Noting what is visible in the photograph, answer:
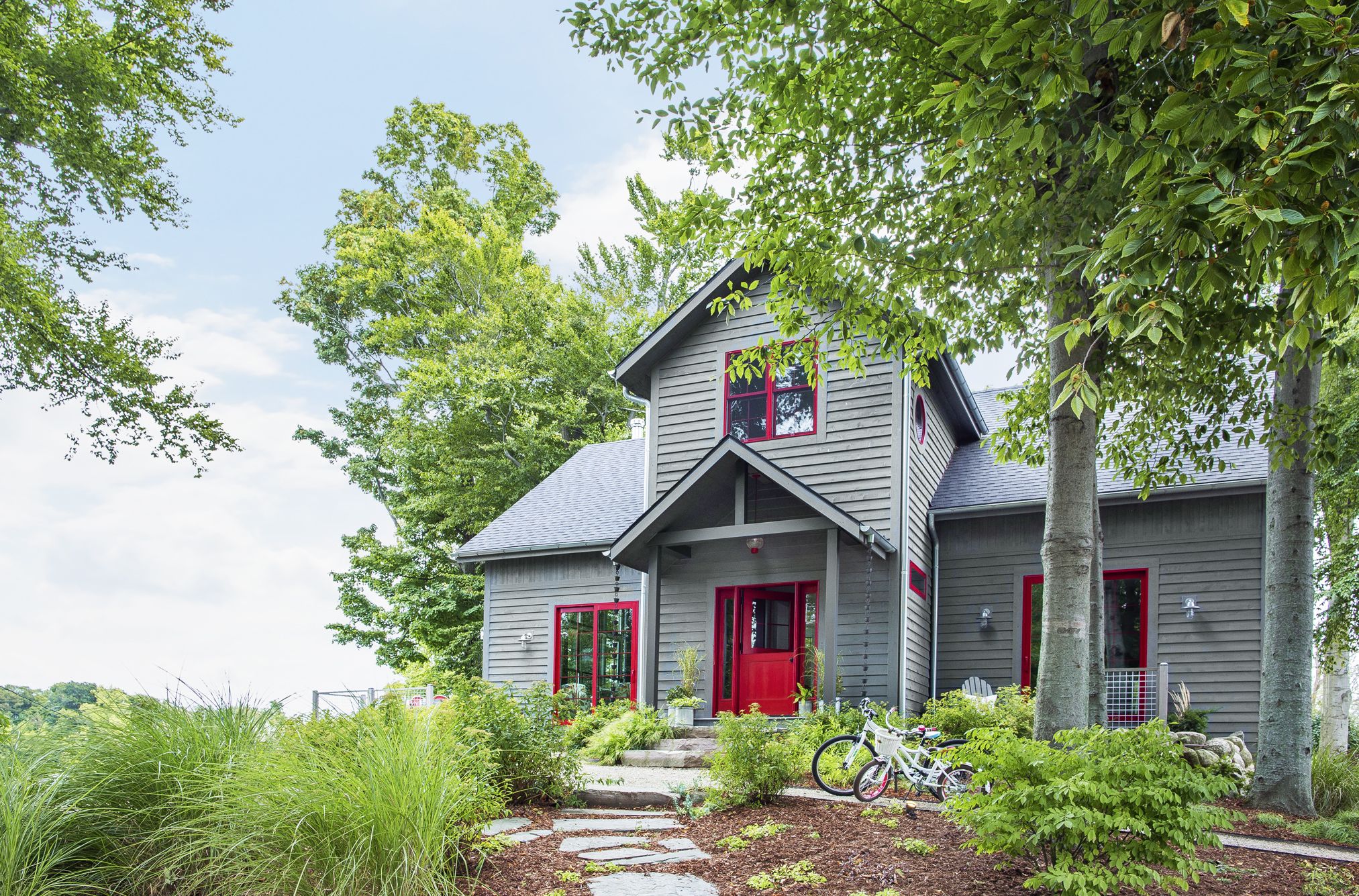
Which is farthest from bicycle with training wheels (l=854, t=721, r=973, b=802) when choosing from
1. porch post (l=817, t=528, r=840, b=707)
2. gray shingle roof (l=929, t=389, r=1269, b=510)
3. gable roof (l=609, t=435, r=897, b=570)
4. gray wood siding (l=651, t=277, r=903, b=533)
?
gray wood siding (l=651, t=277, r=903, b=533)

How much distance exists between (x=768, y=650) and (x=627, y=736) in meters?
2.73

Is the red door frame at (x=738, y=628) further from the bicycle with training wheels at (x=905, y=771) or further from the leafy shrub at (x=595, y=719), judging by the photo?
the bicycle with training wheels at (x=905, y=771)

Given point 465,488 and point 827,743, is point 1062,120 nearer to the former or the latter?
point 827,743

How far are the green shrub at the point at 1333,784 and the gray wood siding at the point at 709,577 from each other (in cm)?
561

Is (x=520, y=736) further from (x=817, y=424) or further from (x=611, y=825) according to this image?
(x=817, y=424)

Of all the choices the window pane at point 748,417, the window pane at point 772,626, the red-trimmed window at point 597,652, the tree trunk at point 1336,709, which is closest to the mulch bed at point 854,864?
the window pane at point 772,626

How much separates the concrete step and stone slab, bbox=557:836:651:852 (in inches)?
179

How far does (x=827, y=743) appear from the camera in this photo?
7359mm

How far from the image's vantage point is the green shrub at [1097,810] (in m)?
4.02

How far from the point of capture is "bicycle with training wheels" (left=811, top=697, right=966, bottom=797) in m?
7.00

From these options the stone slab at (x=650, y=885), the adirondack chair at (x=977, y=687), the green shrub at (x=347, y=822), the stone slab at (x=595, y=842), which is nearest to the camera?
the green shrub at (x=347, y=822)

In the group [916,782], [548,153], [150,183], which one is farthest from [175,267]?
[548,153]

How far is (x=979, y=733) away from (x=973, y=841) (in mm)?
493

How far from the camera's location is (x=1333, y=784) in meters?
8.54
